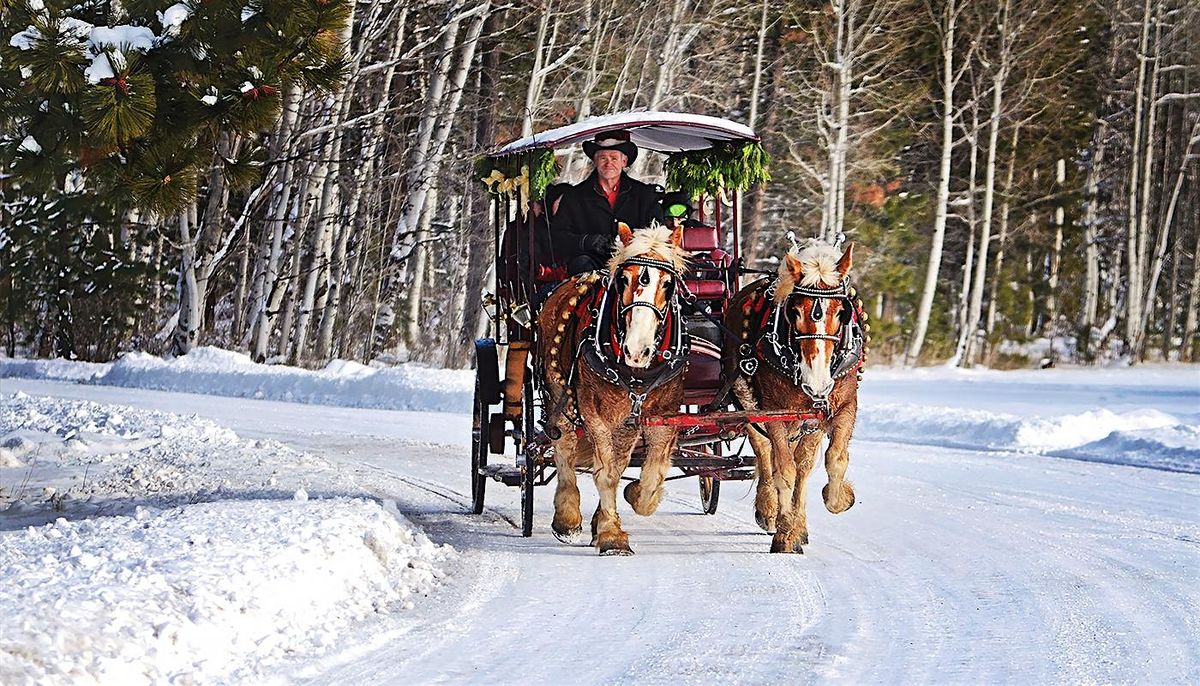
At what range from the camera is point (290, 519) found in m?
8.41

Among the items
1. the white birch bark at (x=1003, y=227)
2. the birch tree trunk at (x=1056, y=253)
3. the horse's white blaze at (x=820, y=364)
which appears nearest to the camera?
the horse's white blaze at (x=820, y=364)

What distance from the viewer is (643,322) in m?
8.43

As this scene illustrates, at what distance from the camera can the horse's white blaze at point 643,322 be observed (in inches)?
332

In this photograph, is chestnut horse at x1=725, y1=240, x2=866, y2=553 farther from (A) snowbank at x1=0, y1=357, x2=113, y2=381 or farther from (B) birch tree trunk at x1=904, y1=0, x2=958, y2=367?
(B) birch tree trunk at x1=904, y1=0, x2=958, y2=367

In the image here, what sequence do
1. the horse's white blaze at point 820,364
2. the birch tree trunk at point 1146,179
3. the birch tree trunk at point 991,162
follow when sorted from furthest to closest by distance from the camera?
the birch tree trunk at point 1146,179
the birch tree trunk at point 991,162
the horse's white blaze at point 820,364

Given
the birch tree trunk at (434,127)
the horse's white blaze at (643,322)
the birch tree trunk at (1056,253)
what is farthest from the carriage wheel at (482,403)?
the birch tree trunk at (1056,253)

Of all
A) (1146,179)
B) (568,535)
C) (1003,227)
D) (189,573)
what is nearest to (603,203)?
(568,535)

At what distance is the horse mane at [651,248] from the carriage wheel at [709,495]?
278 centimetres

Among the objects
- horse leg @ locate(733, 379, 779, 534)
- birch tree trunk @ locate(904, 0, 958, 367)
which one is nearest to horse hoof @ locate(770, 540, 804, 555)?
horse leg @ locate(733, 379, 779, 534)

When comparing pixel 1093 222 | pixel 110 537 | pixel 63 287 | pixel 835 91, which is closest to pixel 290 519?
pixel 110 537

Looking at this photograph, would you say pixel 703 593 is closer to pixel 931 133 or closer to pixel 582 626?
pixel 582 626

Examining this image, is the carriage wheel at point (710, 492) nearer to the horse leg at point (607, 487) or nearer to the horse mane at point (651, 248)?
the horse leg at point (607, 487)

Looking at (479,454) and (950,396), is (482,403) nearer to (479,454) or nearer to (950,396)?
(479,454)

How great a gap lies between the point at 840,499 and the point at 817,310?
1.42m
